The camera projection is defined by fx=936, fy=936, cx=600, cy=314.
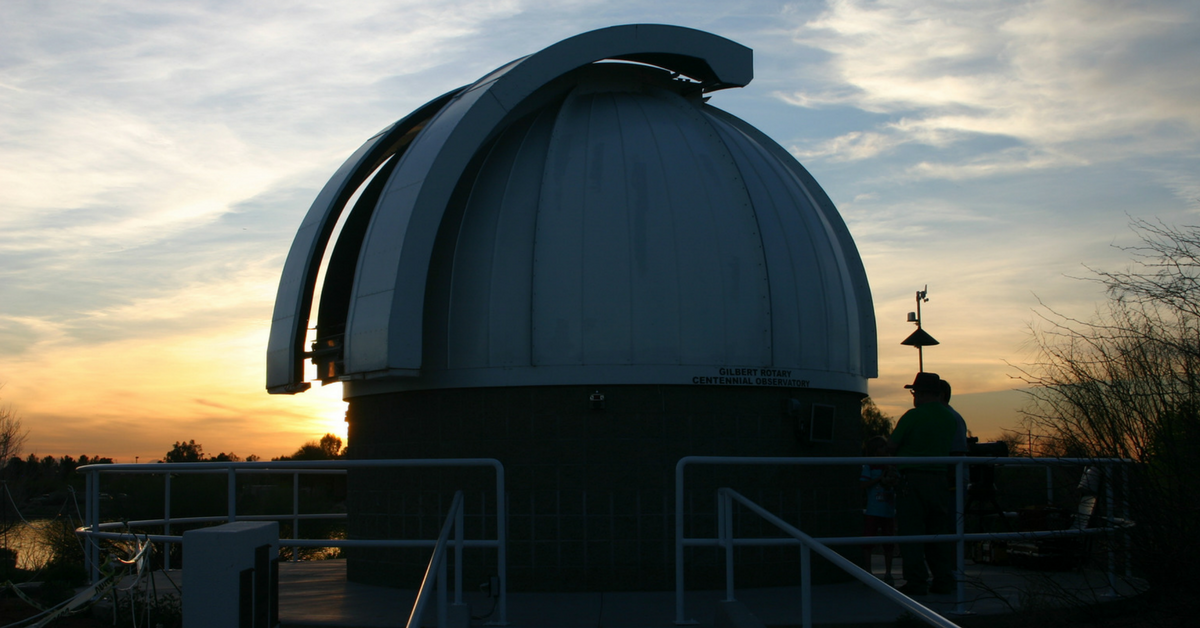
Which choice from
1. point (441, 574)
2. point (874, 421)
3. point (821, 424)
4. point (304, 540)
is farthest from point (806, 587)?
point (874, 421)

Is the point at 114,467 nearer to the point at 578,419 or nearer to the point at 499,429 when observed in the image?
the point at 499,429

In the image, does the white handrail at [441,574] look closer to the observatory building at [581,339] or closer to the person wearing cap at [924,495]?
the observatory building at [581,339]

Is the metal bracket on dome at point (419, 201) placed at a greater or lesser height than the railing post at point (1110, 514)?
greater

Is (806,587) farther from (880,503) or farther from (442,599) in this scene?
(880,503)

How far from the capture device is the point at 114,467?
24.9 feet

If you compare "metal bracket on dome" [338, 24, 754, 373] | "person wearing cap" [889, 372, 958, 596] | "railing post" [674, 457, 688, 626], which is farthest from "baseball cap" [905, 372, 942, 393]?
"metal bracket on dome" [338, 24, 754, 373]

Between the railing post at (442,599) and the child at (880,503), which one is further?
the child at (880,503)

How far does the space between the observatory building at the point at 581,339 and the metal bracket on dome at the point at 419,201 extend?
0.07 feet

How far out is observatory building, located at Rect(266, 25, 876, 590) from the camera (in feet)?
27.4

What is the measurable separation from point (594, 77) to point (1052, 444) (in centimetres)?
623

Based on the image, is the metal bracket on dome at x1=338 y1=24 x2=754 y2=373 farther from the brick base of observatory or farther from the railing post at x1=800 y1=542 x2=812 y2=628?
the railing post at x1=800 y1=542 x2=812 y2=628

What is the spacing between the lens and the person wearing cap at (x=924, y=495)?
287 inches

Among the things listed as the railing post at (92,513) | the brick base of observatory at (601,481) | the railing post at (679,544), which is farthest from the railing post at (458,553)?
the railing post at (92,513)

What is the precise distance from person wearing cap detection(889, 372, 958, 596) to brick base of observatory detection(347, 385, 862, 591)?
1.55 metres
